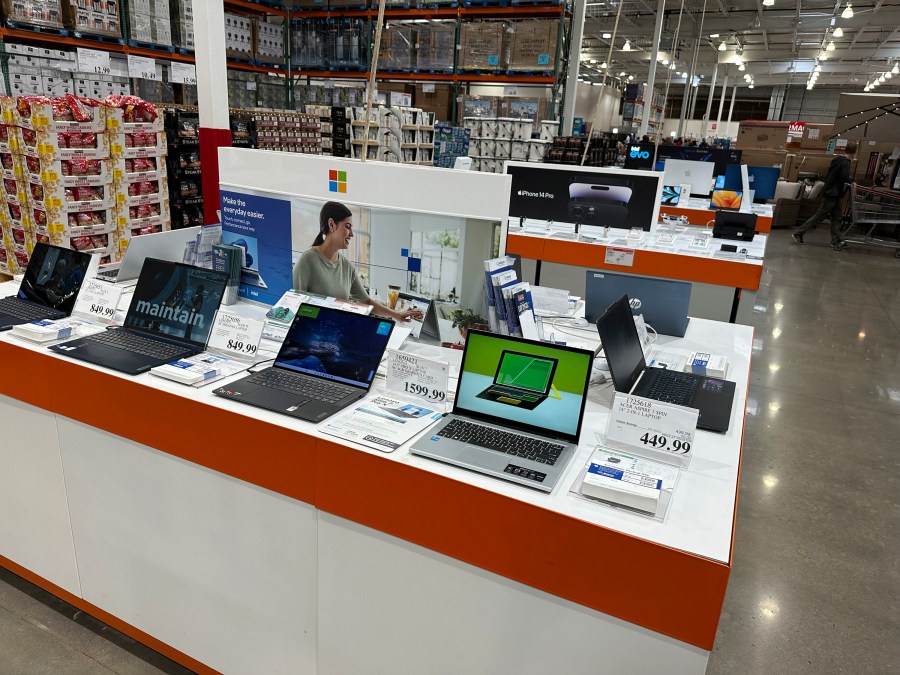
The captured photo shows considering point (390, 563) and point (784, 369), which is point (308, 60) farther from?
point (390, 563)

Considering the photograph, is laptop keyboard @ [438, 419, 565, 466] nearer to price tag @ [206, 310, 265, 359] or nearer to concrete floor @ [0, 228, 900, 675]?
price tag @ [206, 310, 265, 359]

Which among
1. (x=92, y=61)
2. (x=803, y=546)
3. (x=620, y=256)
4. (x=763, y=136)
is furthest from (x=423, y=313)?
(x=763, y=136)

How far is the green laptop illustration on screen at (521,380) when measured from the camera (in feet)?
5.40

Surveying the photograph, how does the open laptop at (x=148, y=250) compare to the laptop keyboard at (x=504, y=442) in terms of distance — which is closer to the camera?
the laptop keyboard at (x=504, y=442)

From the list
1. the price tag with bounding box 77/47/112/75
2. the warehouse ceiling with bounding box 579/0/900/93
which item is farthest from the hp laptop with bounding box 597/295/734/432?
the warehouse ceiling with bounding box 579/0/900/93

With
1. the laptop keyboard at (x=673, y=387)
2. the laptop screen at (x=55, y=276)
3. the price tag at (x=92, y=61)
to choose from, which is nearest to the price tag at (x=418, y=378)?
the laptop keyboard at (x=673, y=387)

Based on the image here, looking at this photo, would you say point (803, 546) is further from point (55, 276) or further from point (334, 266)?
point (55, 276)

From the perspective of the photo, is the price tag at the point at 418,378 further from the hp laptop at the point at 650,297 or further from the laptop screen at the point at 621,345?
the hp laptop at the point at 650,297

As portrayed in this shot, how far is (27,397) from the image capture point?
2.05m

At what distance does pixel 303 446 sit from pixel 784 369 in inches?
188

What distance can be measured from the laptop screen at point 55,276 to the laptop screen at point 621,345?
6.07 feet

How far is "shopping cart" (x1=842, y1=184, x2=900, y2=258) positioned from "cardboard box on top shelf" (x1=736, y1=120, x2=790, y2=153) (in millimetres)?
4628

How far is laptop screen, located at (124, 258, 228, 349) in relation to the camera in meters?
2.07

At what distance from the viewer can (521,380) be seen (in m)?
1.67
